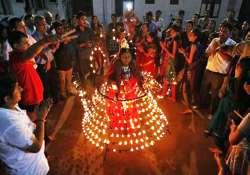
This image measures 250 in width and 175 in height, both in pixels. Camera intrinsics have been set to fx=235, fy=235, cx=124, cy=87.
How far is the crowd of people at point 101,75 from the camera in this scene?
95.8 inches

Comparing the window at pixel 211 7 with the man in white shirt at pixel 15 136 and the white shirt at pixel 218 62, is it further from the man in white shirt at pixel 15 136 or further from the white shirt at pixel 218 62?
the man in white shirt at pixel 15 136

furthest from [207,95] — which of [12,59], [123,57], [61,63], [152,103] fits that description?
[12,59]

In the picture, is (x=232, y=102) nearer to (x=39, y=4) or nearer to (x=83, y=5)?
(x=83, y=5)

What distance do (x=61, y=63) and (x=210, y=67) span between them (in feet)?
12.0

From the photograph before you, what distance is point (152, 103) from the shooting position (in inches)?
183

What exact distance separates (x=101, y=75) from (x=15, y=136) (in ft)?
19.5

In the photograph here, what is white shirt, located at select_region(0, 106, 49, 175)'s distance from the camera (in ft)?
7.13

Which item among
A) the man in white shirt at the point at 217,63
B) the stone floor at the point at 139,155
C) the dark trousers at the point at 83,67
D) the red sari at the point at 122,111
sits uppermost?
the man in white shirt at the point at 217,63

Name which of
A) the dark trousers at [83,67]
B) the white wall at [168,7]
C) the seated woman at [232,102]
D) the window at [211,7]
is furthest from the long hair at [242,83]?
the window at [211,7]

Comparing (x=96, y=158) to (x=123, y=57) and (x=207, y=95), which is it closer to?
(x=123, y=57)

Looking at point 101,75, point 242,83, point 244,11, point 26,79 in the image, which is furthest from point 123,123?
point 244,11

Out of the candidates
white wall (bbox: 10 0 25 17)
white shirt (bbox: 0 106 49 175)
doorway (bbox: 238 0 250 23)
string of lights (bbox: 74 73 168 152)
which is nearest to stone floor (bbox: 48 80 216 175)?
string of lights (bbox: 74 73 168 152)

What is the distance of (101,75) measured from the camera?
26.4 feet

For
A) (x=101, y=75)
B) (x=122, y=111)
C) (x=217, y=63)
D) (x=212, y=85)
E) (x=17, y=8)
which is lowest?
(x=101, y=75)
